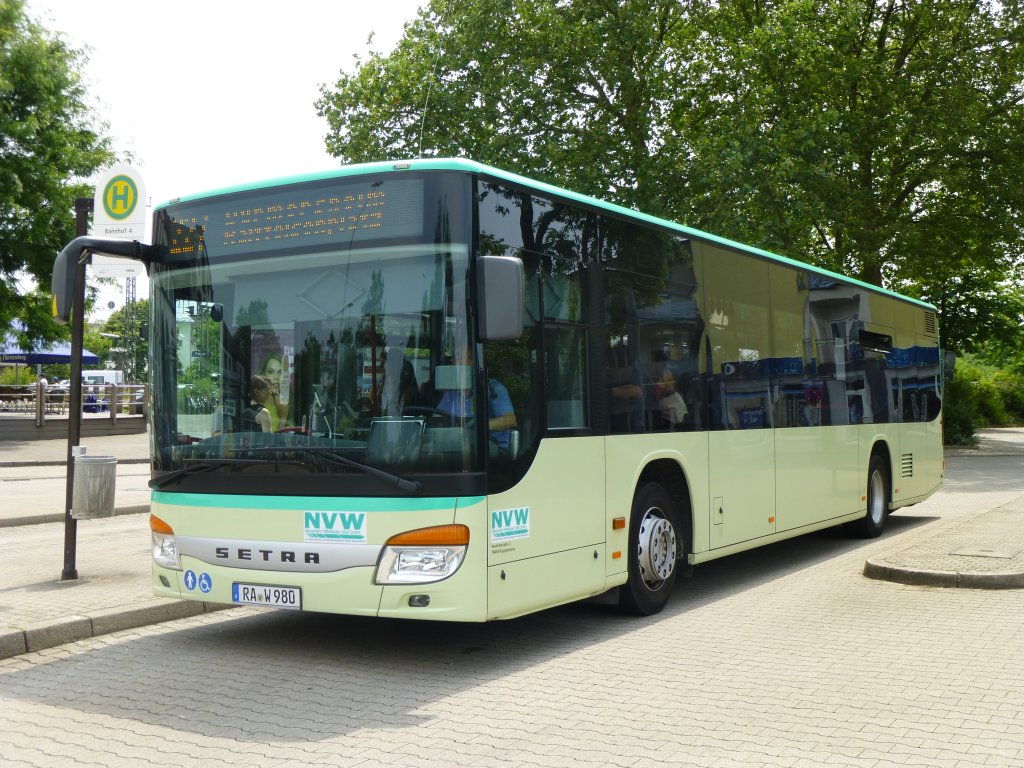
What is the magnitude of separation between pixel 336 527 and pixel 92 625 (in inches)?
89.1

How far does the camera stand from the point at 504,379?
6.39 meters

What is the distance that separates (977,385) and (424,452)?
4696 cm

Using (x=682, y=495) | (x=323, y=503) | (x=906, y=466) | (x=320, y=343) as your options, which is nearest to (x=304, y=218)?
(x=320, y=343)

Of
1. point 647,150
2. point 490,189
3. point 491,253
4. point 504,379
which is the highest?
point 647,150

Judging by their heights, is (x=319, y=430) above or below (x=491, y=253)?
below

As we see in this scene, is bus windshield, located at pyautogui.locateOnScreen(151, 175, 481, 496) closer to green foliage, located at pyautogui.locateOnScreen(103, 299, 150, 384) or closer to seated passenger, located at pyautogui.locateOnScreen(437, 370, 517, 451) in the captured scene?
seated passenger, located at pyautogui.locateOnScreen(437, 370, 517, 451)

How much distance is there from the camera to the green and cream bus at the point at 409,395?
612 centimetres

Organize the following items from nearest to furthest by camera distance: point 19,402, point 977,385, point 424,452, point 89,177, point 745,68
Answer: point 424,452 → point 745,68 → point 89,177 → point 19,402 → point 977,385

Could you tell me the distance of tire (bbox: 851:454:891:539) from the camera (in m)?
12.9

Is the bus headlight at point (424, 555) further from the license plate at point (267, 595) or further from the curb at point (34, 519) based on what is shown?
the curb at point (34, 519)

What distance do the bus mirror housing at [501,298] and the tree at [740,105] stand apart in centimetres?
2215

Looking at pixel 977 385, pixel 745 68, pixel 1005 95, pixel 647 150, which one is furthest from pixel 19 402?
pixel 977 385

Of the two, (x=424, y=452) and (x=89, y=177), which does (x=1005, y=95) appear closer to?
(x=89, y=177)

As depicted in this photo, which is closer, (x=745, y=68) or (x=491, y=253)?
(x=491, y=253)
